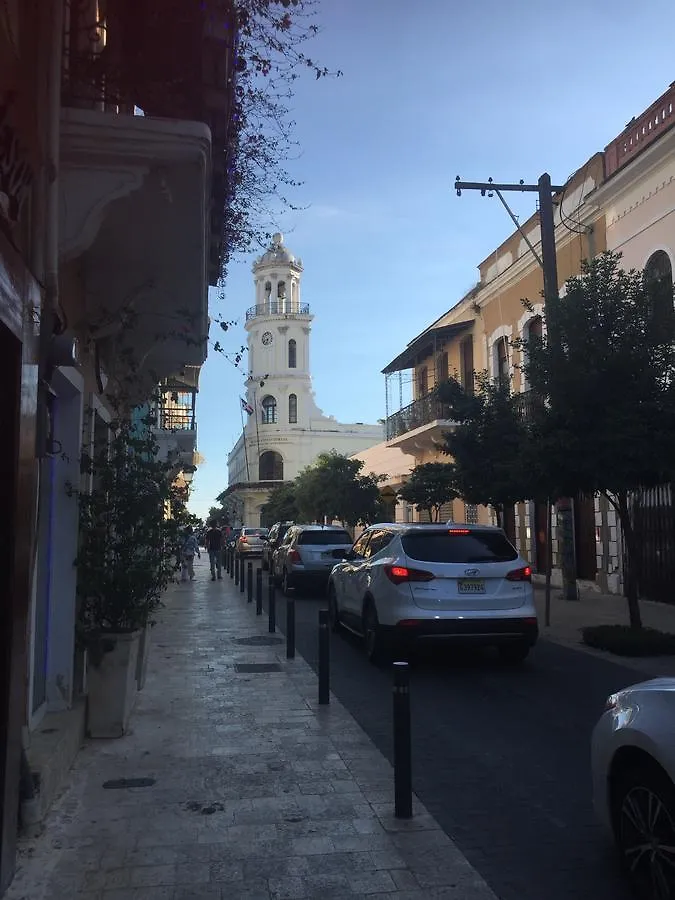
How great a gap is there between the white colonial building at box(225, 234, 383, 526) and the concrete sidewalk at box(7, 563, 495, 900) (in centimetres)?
6408

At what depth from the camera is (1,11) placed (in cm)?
384

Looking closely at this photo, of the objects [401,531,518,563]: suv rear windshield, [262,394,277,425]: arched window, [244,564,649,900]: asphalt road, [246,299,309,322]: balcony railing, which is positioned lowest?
[244,564,649,900]: asphalt road

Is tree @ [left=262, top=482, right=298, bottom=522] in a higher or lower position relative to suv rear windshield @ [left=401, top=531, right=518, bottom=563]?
higher

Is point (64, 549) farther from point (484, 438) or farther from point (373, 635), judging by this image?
point (484, 438)

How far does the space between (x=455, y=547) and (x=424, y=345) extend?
67.3 ft

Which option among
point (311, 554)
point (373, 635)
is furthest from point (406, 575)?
point (311, 554)

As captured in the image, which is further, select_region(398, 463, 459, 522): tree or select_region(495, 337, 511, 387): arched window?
select_region(495, 337, 511, 387): arched window

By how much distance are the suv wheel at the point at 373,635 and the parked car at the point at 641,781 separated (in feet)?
17.7

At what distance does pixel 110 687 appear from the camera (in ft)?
20.8

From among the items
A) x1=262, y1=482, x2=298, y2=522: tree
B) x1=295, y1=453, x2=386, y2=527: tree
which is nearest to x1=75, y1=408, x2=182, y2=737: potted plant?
x1=295, y1=453, x2=386, y2=527: tree

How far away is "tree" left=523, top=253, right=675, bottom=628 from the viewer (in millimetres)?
10359

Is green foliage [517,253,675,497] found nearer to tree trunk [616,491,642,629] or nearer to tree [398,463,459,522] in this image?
tree trunk [616,491,642,629]

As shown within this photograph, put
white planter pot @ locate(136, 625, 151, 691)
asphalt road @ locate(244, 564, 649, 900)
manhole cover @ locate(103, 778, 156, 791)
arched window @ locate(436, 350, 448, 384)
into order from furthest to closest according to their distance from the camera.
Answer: arched window @ locate(436, 350, 448, 384) < white planter pot @ locate(136, 625, 151, 691) < manhole cover @ locate(103, 778, 156, 791) < asphalt road @ locate(244, 564, 649, 900)

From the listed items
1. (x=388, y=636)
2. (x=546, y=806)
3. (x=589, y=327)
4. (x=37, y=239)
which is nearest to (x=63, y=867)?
(x=546, y=806)
